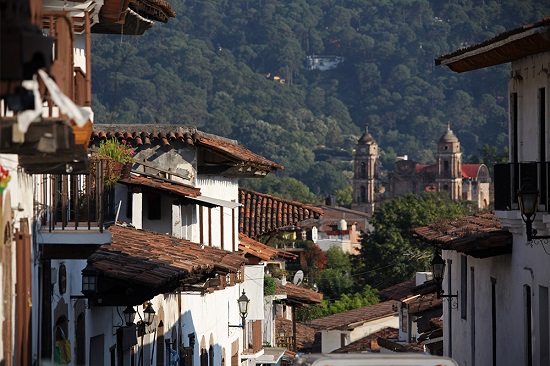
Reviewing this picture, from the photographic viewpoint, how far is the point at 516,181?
17859mm

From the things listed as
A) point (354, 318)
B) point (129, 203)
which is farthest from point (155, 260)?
point (354, 318)

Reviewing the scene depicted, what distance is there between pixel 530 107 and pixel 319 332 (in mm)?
48265

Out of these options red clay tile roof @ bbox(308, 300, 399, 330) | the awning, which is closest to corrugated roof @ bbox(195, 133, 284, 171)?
the awning

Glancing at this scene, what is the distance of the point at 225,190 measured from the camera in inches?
1192

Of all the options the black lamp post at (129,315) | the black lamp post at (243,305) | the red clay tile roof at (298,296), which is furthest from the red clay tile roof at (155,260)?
the red clay tile roof at (298,296)

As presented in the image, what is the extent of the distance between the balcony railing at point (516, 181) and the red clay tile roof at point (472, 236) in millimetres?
888

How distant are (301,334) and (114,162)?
41160mm

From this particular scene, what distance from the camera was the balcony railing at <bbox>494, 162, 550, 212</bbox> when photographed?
16922mm

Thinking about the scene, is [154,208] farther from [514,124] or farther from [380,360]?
[380,360]

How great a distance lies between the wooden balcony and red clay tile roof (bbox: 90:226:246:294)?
1.82 m

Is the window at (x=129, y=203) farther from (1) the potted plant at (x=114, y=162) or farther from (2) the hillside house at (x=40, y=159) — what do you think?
(2) the hillside house at (x=40, y=159)

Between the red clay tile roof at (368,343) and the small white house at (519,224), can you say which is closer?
the small white house at (519,224)

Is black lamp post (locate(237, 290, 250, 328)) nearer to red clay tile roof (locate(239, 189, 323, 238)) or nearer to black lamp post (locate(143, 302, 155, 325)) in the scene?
red clay tile roof (locate(239, 189, 323, 238))

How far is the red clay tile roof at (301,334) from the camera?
49.8 m
